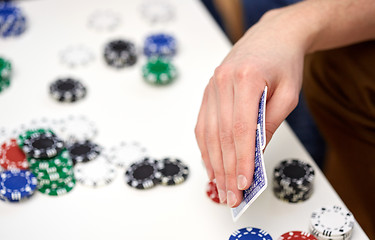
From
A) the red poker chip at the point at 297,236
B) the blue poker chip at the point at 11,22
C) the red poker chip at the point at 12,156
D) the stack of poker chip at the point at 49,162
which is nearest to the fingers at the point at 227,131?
the red poker chip at the point at 297,236

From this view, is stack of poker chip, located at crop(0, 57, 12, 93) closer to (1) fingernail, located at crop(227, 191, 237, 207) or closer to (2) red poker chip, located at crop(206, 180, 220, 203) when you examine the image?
(2) red poker chip, located at crop(206, 180, 220, 203)

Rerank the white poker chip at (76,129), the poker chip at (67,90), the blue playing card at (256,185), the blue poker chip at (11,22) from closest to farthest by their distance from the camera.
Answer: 1. the blue playing card at (256,185)
2. the white poker chip at (76,129)
3. the poker chip at (67,90)
4. the blue poker chip at (11,22)

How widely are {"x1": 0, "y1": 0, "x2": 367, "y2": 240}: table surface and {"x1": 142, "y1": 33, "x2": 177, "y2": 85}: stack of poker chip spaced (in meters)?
0.02

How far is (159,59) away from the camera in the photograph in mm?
1644

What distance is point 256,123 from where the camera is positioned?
3.68 feet

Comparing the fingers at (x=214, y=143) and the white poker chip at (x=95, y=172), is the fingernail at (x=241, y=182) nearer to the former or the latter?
the fingers at (x=214, y=143)

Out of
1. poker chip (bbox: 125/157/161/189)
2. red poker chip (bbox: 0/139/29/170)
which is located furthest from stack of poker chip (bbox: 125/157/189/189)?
red poker chip (bbox: 0/139/29/170)

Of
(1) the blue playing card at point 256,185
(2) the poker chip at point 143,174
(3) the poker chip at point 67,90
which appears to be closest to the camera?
(1) the blue playing card at point 256,185

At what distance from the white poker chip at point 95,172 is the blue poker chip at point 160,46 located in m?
0.45

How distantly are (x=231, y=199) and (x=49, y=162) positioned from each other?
42cm

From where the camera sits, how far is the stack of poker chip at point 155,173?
1.26 metres

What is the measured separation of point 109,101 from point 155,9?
0.45 m

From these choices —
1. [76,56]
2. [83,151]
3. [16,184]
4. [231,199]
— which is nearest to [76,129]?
[83,151]

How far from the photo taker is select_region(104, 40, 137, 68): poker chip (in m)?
1.64
